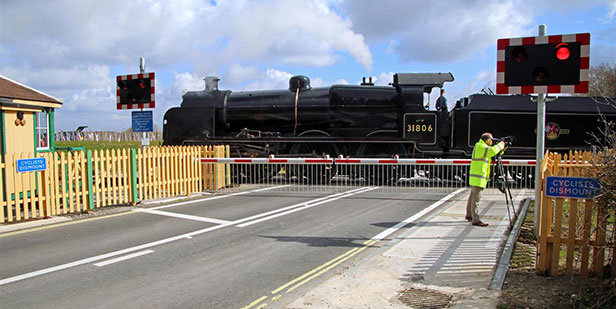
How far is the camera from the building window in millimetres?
10630

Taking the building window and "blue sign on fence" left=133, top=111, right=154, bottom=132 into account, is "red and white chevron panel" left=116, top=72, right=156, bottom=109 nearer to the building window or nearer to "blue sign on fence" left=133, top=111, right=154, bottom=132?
"blue sign on fence" left=133, top=111, right=154, bottom=132

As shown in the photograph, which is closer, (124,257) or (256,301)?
(256,301)

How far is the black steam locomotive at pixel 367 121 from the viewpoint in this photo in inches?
521

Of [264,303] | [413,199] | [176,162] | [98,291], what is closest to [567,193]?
[264,303]

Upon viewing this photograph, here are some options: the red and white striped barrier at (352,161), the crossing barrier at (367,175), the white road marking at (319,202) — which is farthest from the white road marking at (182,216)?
the crossing barrier at (367,175)

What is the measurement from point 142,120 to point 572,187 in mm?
10504

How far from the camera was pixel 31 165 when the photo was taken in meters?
8.21

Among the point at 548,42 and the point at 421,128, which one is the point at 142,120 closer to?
the point at 421,128

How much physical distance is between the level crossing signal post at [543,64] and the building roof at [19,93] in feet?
30.0

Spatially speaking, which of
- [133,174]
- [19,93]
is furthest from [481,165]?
[19,93]

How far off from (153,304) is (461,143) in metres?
11.2

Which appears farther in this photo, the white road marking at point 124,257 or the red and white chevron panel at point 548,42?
the white road marking at point 124,257

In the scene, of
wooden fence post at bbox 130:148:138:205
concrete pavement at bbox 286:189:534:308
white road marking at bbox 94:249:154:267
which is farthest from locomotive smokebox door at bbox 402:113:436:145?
white road marking at bbox 94:249:154:267

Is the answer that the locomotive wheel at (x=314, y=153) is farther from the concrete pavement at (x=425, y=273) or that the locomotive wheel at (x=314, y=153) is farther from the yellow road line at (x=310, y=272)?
the yellow road line at (x=310, y=272)
